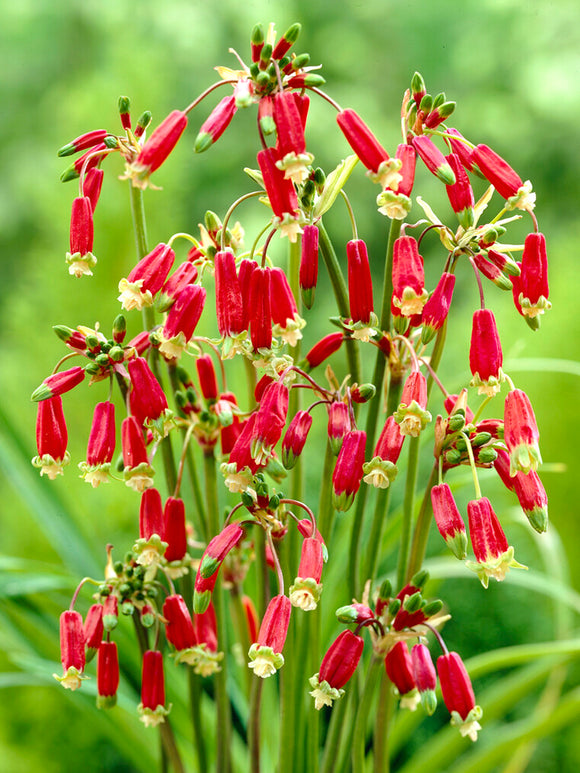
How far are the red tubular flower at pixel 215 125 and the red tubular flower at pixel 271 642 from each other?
20 centimetres

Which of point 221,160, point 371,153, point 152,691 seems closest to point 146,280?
point 371,153

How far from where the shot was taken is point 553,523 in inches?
39.6

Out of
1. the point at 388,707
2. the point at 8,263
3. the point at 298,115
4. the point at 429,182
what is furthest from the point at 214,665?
the point at 8,263

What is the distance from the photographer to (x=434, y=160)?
13.9 inches

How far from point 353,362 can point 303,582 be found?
12 cm

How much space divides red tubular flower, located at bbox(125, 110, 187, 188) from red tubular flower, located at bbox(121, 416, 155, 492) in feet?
0.38

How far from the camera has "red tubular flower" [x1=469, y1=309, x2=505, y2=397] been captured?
38cm

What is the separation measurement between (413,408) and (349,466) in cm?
4

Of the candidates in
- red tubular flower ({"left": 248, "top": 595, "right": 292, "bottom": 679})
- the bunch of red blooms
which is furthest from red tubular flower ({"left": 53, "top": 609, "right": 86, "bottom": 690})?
red tubular flower ({"left": 248, "top": 595, "right": 292, "bottom": 679})

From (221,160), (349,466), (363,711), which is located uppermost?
(221,160)

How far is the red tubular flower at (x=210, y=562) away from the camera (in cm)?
37

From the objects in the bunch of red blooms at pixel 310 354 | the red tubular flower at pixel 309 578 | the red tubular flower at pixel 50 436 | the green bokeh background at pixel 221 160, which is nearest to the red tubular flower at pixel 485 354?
the bunch of red blooms at pixel 310 354

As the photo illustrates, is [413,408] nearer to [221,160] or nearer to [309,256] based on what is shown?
[309,256]

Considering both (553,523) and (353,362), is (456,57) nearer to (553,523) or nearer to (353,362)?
(553,523)
